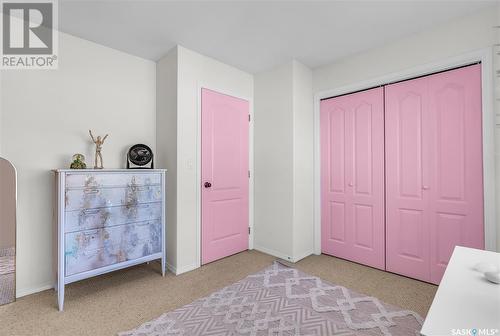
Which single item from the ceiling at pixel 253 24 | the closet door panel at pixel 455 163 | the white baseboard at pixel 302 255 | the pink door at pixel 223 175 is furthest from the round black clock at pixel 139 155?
the closet door panel at pixel 455 163

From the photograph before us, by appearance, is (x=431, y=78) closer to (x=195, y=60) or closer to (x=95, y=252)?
(x=195, y=60)

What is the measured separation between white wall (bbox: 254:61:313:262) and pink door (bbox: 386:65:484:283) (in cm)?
94

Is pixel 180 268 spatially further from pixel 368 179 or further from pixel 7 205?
pixel 368 179

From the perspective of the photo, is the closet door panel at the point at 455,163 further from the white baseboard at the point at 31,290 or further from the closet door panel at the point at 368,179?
the white baseboard at the point at 31,290

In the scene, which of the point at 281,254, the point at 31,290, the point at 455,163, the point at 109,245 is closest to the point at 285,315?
the point at 281,254

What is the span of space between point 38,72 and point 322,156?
10.4 ft

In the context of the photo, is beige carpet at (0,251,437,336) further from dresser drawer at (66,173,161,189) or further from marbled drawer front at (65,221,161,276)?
dresser drawer at (66,173,161,189)

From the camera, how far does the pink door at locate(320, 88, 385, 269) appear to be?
282 cm

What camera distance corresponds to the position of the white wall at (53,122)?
87.4 inches

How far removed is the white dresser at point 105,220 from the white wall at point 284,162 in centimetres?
139

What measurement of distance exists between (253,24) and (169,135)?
145 cm

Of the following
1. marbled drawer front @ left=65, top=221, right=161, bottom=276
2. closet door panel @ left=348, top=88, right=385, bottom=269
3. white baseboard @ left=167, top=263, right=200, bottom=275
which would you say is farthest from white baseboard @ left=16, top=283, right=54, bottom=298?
closet door panel @ left=348, top=88, right=385, bottom=269

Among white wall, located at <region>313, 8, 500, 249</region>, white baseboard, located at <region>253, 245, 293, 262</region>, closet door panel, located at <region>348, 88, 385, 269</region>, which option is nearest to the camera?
white wall, located at <region>313, 8, 500, 249</region>

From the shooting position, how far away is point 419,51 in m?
2.47
